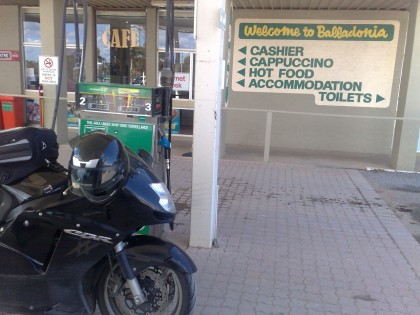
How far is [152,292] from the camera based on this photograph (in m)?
2.65

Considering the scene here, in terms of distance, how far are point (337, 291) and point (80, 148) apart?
2.39m

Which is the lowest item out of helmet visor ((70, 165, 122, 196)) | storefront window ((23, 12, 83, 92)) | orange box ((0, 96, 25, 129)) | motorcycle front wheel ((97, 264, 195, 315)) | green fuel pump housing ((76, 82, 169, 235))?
motorcycle front wheel ((97, 264, 195, 315))

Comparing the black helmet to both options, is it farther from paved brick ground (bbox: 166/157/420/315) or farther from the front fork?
paved brick ground (bbox: 166/157/420/315)

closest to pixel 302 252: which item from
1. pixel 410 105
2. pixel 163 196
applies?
pixel 163 196

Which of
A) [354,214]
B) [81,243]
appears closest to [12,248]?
[81,243]

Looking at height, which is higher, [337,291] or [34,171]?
[34,171]

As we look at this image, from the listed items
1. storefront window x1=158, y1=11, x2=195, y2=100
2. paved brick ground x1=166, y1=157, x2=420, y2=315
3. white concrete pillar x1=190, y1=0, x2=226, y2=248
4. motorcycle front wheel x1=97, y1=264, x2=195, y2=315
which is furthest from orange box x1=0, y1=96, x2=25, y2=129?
motorcycle front wheel x1=97, y1=264, x2=195, y2=315

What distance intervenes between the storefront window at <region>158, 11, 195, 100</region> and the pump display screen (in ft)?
21.5

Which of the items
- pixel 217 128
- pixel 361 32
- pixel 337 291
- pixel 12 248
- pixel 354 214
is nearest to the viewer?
pixel 12 248

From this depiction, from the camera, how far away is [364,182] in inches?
282

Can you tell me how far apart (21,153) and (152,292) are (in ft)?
3.98

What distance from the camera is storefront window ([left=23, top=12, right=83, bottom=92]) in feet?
35.6

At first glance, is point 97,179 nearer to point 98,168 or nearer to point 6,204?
point 98,168

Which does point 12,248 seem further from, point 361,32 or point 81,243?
point 361,32
